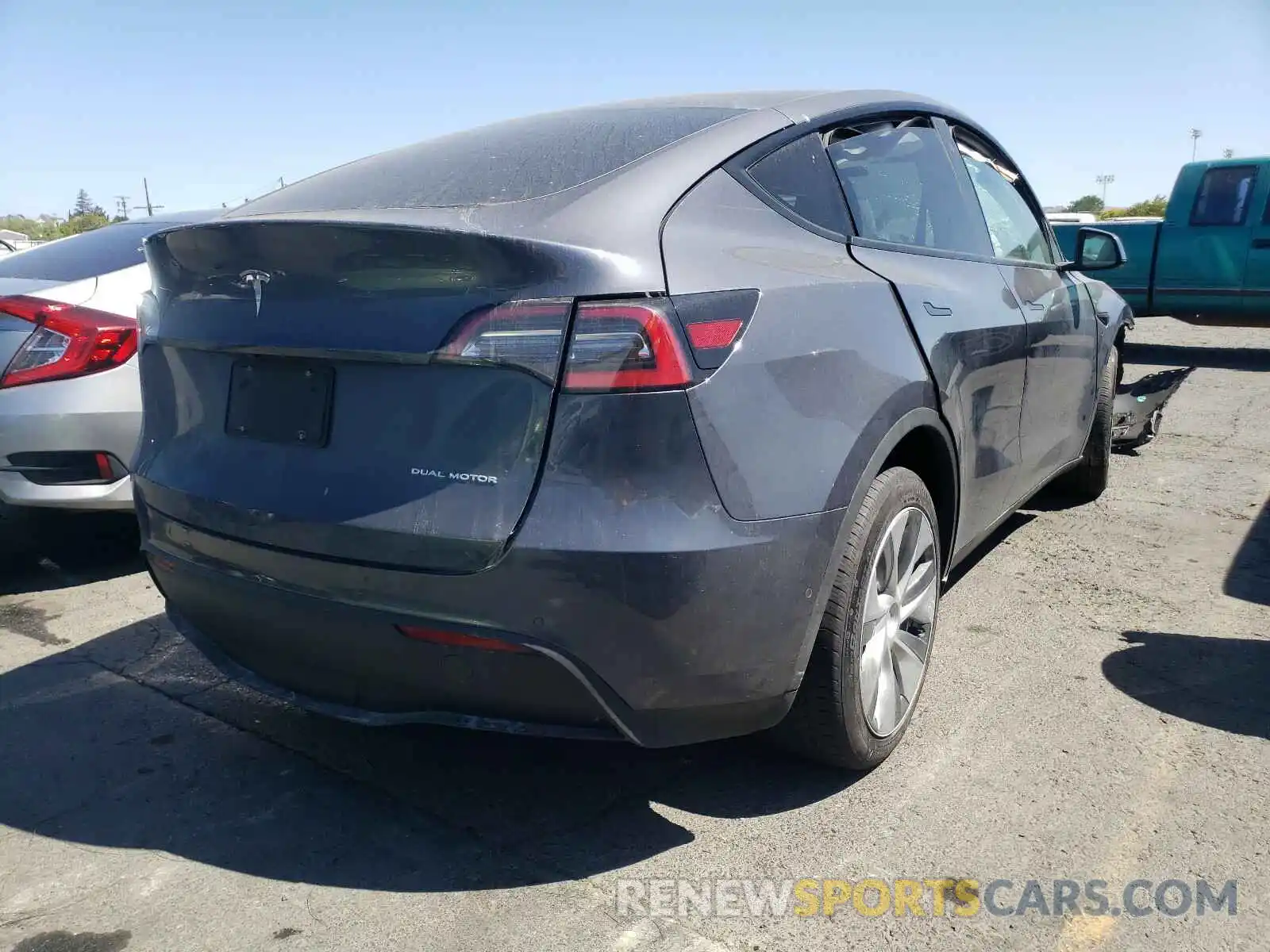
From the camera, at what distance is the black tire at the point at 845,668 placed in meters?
2.42

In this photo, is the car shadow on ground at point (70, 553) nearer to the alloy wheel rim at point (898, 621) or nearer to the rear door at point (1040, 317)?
the alloy wheel rim at point (898, 621)

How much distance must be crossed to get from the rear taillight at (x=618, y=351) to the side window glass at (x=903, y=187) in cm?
103

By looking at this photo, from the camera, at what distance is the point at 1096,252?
4781 mm

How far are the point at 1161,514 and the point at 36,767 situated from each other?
4845 mm

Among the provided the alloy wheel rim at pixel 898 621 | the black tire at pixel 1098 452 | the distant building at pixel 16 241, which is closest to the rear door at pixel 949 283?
the alloy wheel rim at pixel 898 621

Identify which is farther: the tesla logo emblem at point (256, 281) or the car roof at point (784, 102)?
the car roof at point (784, 102)

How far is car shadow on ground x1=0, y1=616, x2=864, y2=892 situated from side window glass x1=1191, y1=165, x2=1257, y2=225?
425 inches

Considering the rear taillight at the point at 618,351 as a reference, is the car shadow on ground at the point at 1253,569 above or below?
below

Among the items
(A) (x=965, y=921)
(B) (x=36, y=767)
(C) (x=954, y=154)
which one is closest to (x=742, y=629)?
(A) (x=965, y=921)

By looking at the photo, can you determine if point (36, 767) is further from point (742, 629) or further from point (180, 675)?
point (742, 629)

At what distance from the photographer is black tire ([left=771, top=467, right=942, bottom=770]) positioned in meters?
2.42

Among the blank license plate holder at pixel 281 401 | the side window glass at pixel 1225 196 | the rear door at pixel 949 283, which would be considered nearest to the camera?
the blank license plate holder at pixel 281 401

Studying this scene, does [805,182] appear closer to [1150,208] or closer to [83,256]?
[83,256]

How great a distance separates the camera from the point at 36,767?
2.85 meters
